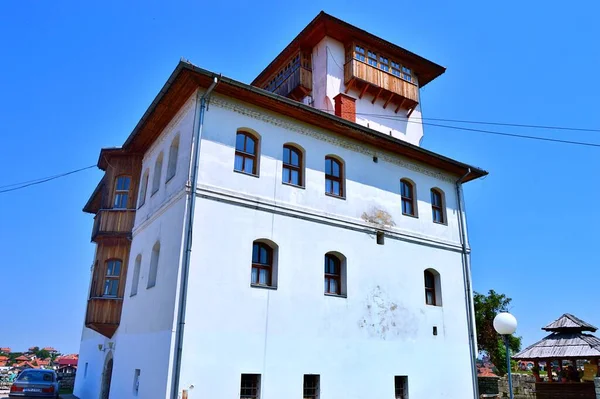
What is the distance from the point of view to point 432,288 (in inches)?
682

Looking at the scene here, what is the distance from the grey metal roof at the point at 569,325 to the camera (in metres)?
18.1

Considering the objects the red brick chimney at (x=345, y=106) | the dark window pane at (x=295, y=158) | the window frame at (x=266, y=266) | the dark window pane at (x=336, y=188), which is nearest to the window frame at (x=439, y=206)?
the red brick chimney at (x=345, y=106)

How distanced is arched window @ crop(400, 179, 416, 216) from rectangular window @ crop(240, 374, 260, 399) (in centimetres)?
845

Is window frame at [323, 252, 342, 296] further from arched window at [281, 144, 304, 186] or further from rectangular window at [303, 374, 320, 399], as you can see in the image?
arched window at [281, 144, 304, 186]

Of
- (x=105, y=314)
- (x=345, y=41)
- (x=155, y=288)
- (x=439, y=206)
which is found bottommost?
(x=105, y=314)

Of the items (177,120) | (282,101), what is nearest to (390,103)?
(282,101)

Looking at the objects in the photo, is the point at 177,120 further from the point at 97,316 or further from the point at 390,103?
the point at 390,103

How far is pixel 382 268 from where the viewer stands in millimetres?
15727

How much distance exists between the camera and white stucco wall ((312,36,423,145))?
20.4 metres

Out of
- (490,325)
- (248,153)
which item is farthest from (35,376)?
(490,325)

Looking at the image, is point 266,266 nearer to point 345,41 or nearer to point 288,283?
point 288,283

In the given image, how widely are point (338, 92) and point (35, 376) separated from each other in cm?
1770

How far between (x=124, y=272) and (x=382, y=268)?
9.54 meters

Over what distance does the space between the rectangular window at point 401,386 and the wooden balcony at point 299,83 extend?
42.2 feet
